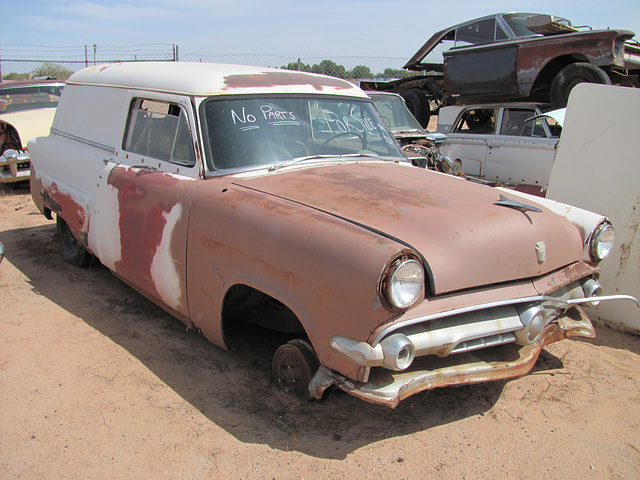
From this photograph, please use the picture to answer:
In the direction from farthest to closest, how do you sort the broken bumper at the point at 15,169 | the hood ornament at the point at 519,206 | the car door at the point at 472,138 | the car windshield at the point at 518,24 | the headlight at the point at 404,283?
the car windshield at the point at 518,24 → the car door at the point at 472,138 → the broken bumper at the point at 15,169 → the hood ornament at the point at 519,206 → the headlight at the point at 404,283

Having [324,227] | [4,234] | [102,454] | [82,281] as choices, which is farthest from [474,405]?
[4,234]

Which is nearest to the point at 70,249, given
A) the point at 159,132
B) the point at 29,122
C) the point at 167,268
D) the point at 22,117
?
the point at 159,132

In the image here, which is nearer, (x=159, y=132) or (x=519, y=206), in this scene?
(x=519, y=206)

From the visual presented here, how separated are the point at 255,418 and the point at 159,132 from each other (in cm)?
203

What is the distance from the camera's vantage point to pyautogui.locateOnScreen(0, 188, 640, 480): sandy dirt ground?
2488 millimetres

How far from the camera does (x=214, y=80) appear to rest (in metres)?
3.54

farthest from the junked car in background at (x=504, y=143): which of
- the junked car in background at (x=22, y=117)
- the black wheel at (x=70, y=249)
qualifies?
the junked car in background at (x=22, y=117)

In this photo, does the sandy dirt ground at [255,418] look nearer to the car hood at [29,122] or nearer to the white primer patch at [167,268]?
the white primer patch at [167,268]

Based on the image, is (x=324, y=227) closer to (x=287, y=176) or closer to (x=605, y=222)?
(x=287, y=176)

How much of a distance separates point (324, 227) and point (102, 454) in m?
1.48

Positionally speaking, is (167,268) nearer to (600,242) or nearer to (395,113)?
(600,242)

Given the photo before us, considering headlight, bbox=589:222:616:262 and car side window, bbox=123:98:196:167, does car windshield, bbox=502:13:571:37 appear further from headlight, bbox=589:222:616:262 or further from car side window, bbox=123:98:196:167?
car side window, bbox=123:98:196:167

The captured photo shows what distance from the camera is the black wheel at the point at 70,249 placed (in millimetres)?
4863

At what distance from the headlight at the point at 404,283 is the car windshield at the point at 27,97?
828 cm
